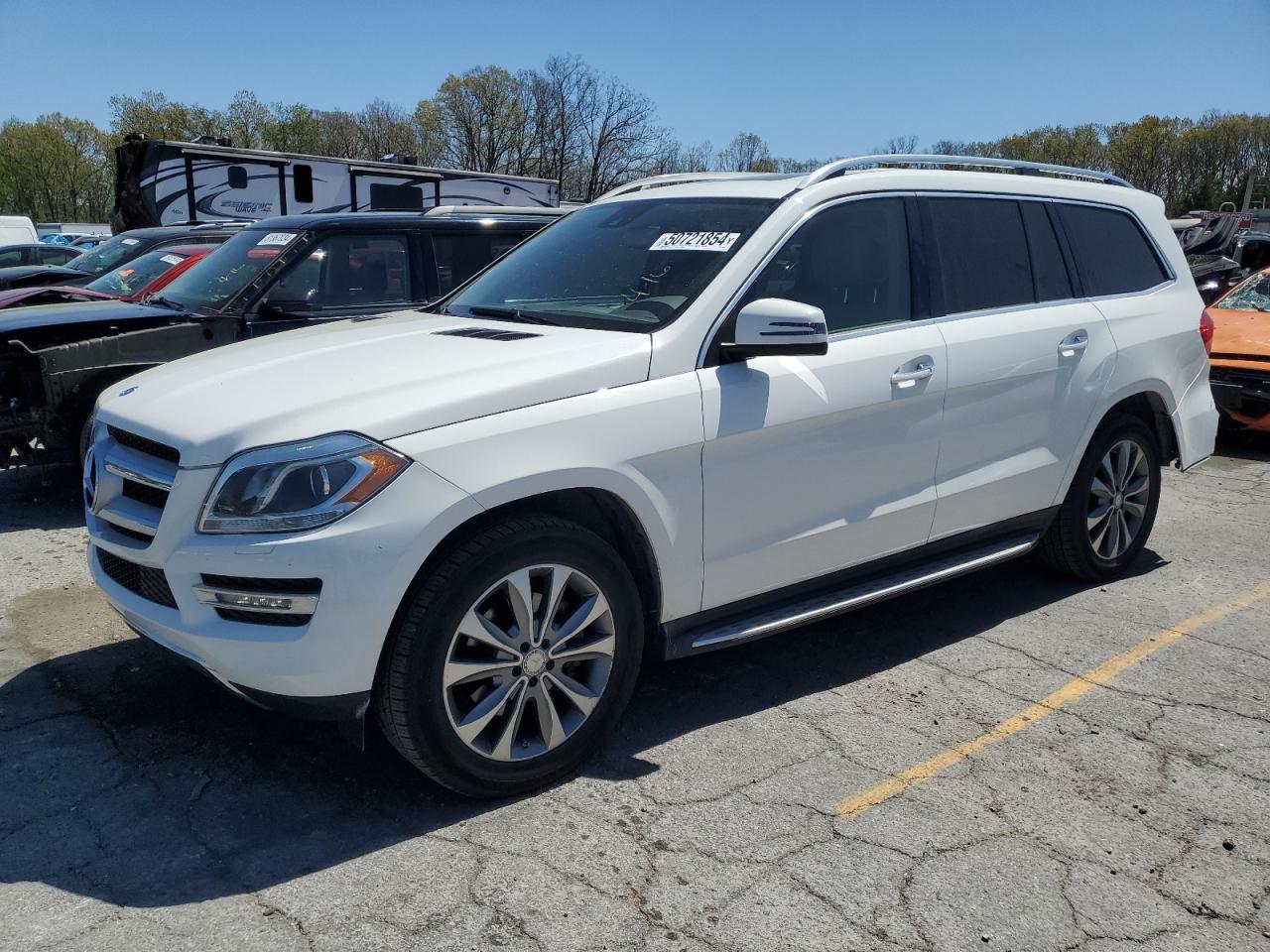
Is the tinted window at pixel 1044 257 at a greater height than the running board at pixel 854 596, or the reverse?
the tinted window at pixel 1044 257

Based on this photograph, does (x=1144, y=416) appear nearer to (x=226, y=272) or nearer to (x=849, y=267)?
(x=849, y=267)

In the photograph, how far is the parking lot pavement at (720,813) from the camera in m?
2.60

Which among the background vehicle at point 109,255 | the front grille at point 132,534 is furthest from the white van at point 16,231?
the front grille at point 132,534

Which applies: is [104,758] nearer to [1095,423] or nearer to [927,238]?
[927,238]

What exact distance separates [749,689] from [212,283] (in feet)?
15.8

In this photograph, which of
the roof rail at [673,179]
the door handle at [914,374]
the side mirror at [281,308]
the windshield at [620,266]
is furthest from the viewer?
the side mirror at [281,308]

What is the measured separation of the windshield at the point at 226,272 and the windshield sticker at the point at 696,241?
3.80 metres

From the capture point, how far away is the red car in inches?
295

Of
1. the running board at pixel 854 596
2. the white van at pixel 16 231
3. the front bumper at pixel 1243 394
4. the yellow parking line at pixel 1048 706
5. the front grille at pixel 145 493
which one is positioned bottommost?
the yellow parking line at pixel 1048 706

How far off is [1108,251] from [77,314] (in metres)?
5.85

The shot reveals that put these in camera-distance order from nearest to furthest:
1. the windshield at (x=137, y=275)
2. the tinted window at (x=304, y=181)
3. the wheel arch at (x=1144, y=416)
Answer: the wheel arch at (x=1144, y=416)
the windshield at (x=137, y=275)
the tinted window at (x=304, y=181)

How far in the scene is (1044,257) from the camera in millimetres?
4676

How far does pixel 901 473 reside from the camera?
3941mm

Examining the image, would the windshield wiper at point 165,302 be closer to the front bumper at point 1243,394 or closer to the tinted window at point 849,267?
the tinted window at point 849,267
